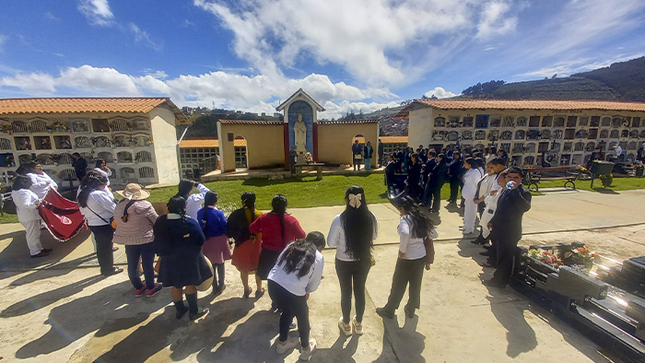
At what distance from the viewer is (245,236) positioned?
3.19 metres

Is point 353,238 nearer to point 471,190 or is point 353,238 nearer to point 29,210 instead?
point 471,190

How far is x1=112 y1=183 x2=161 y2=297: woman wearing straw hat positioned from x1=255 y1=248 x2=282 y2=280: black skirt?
139 cm

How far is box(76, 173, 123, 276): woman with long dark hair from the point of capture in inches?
143

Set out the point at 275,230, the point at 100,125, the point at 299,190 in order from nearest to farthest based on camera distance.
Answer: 1. the point at 275,230
2. the point at 299,190
3. the point at 100,125

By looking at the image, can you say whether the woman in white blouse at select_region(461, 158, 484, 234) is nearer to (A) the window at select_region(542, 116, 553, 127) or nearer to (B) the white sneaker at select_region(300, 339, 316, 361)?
(B) the white sneaker at select_region(300, 339, 316, 361)

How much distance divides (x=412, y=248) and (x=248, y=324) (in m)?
1.95

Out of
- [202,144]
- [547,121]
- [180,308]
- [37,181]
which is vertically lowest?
[180,308]

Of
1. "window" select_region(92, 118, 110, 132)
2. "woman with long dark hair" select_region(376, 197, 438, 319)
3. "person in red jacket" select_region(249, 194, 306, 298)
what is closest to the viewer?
"woman with long dark hair" select_region(376, 197, 438, 319)

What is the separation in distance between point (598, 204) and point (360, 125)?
9.72 m

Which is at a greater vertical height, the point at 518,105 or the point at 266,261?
the point at 518,105

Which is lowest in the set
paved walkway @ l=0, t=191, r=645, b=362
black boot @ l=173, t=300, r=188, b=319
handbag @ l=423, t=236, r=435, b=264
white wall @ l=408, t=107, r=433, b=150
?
paved walkway @ l=0, t=191, r=645, b=362

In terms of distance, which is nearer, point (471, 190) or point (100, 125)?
point (471, 190)

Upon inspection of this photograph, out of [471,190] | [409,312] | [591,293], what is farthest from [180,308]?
[471,190]

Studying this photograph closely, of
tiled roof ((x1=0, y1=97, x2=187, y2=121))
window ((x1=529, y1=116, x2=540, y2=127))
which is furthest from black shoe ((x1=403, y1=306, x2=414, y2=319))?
window ((x1=529, y1=116, x2=540, y2=127))
